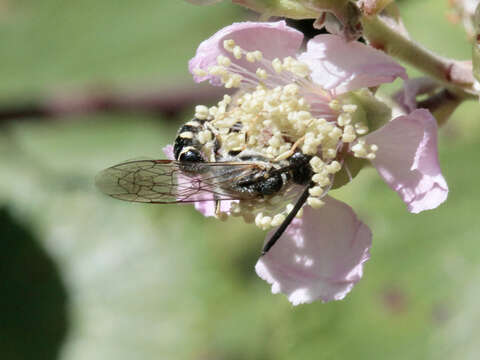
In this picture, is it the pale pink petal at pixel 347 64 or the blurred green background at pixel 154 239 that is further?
the blurred green background at pixel 154 239

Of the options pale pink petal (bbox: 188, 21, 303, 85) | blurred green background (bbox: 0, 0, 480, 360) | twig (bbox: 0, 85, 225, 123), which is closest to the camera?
pale pink petal (bbox: 188, 21, 303, 85)

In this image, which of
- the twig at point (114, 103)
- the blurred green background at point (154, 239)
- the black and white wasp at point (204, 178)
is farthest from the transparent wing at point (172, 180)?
the twig at point (114, 103)

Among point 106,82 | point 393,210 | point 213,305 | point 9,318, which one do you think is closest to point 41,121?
point 106,82

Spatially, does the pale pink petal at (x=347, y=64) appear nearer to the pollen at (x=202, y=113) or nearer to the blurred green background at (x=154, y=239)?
the pollen at (x=202, y=113)

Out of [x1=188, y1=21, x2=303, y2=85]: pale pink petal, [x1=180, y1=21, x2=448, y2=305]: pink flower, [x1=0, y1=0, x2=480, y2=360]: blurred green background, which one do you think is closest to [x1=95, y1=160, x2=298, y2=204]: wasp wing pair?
[x1=180, y1=21, x2=448, y2=305]: pink flower

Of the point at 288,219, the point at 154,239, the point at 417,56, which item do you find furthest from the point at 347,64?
the point at 154,239

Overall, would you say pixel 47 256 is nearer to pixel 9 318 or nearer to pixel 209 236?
pixel 9 318

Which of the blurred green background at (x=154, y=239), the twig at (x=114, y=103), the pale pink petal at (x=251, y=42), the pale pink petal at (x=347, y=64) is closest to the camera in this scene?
the pale pink petal at (x=347, y=64)

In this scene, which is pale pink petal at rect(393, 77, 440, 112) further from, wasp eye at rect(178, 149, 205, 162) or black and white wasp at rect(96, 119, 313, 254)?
wasp eye at rect(178, 149, 205, 162)
